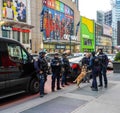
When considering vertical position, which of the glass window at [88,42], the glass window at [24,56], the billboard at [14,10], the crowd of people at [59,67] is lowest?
the crowd of people at [59,67]

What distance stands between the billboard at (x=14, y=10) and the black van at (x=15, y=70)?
37468 millimetres

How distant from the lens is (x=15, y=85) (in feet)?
27.3

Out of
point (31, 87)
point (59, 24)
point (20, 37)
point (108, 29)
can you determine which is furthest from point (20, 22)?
point (108, 29)

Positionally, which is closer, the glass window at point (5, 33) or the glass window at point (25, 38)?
the glass window at point (5, 33)

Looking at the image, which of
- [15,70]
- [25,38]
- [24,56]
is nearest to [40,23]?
[25,38]

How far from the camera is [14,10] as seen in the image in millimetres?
47000

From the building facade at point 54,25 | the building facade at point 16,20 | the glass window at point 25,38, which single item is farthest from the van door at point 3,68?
the building facade at point 54,25

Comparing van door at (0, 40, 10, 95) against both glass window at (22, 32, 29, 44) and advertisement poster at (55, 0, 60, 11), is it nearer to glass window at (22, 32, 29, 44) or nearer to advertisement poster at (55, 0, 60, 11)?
glass window at (22, 32, 29, 44)

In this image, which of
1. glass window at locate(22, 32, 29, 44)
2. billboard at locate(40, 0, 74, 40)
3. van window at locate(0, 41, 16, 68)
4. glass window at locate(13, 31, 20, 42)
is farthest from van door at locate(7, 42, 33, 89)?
billboard at locate(40, 0, 74, 40)

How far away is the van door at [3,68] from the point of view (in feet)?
25.4

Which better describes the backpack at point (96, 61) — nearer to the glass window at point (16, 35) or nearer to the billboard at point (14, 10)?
the billboard at point (14, 10)

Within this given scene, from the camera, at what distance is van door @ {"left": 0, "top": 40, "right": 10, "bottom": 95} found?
25.4ft

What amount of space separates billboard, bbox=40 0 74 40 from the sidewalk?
1877 inches

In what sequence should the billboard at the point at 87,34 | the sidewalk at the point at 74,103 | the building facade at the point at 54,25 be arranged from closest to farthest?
1. the sidewalk at the point at 74,103
2. the building facade at the point at 54,25
3. the billboard at the point at 87,34
